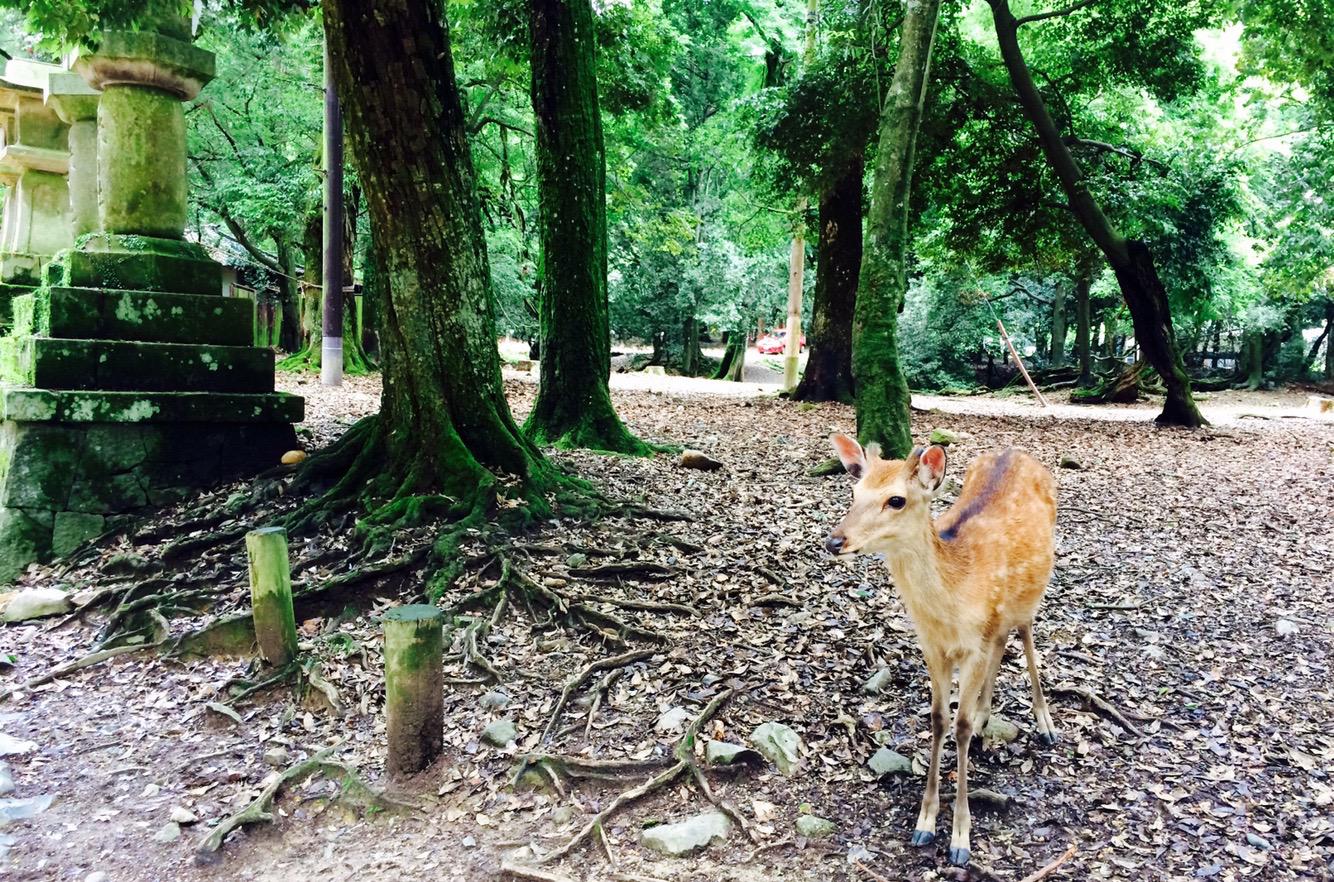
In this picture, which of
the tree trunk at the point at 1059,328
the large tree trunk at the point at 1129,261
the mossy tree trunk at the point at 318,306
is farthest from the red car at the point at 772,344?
the large tree trunk at the point at 1129,261

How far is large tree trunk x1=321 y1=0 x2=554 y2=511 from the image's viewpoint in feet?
17.1

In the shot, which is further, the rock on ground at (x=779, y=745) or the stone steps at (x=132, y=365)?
the stone steps at (x=132, y=365)

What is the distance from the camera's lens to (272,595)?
4145 mm

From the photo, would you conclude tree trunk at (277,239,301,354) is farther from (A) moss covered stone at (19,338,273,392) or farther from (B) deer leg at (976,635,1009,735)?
(B) deer leg at (976,635,1009,735)

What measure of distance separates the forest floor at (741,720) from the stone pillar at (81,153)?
299 cm

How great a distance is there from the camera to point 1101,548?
585 centimetres

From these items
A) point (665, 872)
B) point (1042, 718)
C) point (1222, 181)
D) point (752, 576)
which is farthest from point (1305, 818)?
point (1222, 181)

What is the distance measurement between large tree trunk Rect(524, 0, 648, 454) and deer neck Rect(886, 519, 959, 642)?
5.06 metres

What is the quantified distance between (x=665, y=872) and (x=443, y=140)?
4.40 m

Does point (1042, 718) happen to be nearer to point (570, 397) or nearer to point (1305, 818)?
point (1305, 818)

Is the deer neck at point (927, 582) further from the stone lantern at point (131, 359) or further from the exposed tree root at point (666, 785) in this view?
the stone lantern at point (131, 359)

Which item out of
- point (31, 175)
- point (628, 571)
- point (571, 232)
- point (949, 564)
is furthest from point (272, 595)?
point (31, 175)

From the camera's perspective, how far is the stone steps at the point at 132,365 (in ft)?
18.6

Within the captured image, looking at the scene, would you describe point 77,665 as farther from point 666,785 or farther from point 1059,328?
point 1059,328
